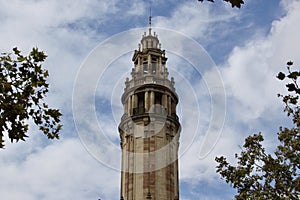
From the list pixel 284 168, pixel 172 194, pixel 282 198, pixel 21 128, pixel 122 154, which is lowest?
→ pixel 21 128

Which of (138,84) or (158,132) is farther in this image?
(138,84)

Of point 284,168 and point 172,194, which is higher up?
point 172,194

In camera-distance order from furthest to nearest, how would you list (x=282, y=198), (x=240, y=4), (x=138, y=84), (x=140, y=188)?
(x=138, y=84) → (x=140, y=188) → (x=282, y=198) → (x=240, y=4)

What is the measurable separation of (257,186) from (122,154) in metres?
26.5

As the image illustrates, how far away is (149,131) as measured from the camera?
4059cm

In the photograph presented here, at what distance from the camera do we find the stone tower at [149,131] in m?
38.7

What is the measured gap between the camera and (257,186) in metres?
16.7

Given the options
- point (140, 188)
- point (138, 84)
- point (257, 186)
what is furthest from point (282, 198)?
point (138, 84)

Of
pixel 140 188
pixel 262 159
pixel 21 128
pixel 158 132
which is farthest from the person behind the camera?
pixel 158 132

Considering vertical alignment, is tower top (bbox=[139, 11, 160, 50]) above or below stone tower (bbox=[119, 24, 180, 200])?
above

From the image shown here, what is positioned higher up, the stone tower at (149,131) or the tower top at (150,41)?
the tower top at (150,41)

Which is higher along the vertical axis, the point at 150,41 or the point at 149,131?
the point at 150,41

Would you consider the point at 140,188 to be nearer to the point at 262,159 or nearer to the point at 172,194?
the point at 172,194

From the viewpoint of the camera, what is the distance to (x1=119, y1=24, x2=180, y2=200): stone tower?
38.7 metres
